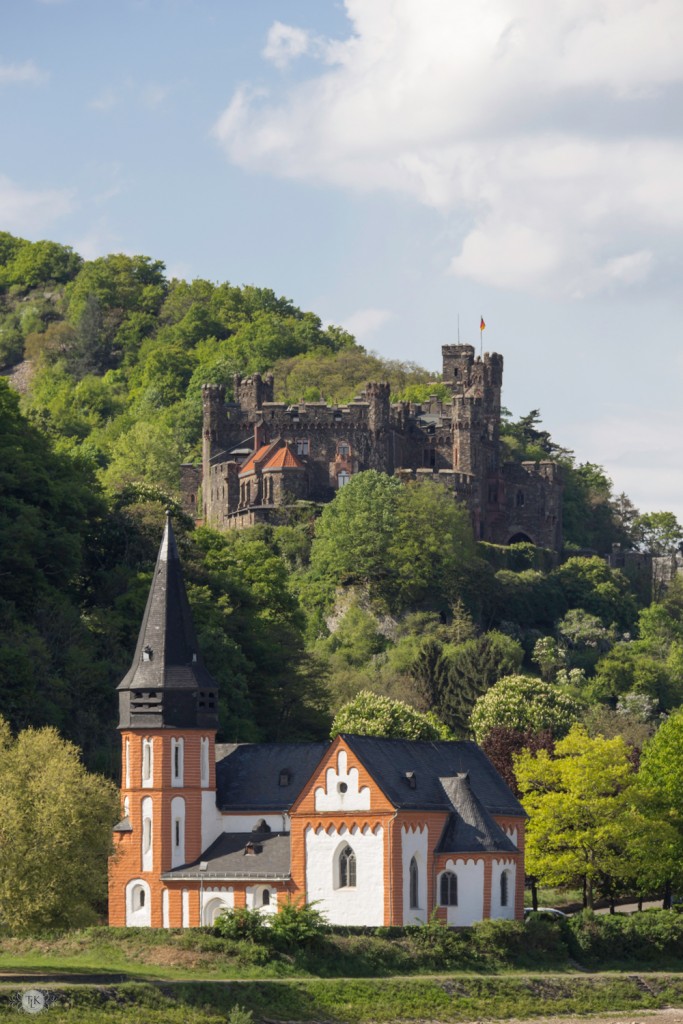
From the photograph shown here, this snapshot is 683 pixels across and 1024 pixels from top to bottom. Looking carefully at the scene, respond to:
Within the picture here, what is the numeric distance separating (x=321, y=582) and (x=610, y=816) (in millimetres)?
62001

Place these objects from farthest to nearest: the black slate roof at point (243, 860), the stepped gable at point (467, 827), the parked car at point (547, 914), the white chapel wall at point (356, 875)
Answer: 1. the parked car at point (547, 914)
2. the stepped gable at point (467, 827)
3. the black slate roof at point (243, 860)
4. the white chapel wall at point (356, 875)

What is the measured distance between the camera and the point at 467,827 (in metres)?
82.3

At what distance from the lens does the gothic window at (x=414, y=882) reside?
80.3 meters

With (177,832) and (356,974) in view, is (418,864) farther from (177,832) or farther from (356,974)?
(177,832)

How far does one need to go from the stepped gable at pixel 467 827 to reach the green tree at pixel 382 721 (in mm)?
22430

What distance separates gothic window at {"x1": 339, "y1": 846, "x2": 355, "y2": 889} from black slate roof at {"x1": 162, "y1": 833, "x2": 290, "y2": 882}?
5.76ft

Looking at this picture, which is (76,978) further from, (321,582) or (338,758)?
(321,582)

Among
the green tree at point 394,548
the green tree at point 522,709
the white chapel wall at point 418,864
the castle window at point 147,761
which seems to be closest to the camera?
the white chapel wall at point 418,864

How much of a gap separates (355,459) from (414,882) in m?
84.7

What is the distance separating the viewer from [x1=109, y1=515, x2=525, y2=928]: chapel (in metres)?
80.2

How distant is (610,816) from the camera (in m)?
90.9

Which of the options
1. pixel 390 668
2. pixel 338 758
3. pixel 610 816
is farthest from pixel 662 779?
pixel 390 668

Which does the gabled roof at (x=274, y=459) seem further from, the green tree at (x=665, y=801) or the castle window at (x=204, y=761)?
the castle window at (x=204, y=761)

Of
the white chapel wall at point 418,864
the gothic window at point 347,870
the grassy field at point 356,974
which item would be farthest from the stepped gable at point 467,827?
the grassy field at point 356,974
